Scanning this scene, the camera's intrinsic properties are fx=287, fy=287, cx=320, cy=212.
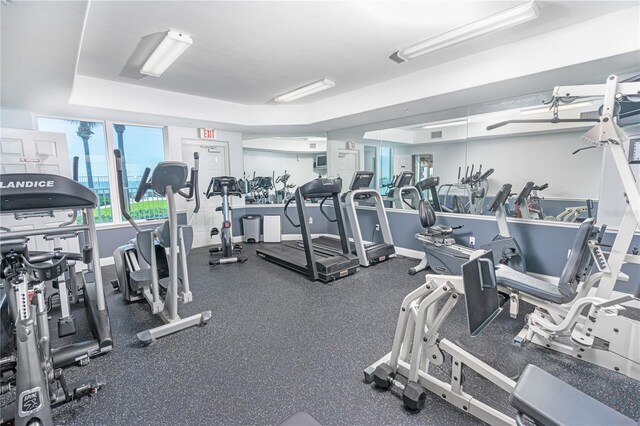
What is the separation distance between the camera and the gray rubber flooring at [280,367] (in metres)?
1.76

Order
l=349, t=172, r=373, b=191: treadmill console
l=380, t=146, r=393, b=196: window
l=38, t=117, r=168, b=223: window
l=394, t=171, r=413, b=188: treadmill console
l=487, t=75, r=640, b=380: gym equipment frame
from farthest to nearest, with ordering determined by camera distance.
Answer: l=380, t=146, r=393, b=196: window < l=394, t=171, r=413, b=188: treadmill console < l=349, t=172, r=373, b=191: treadmill console < l=38, t=117, r=168, b=223: window < l=487, t=75, r=640, b=380: gym equipment frame

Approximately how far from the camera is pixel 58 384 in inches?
74.1

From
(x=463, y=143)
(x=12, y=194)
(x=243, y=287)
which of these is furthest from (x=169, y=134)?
(x=463, y=143)

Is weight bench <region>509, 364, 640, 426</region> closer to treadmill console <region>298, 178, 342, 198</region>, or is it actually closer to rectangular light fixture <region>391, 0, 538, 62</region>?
rectangular light fixture <region>391, 0, 538, 62</region>

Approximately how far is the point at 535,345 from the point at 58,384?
357 cm

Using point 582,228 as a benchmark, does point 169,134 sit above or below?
above

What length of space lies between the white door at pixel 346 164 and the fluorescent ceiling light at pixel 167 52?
3.82 meters

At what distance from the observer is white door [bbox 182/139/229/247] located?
19.1 feet

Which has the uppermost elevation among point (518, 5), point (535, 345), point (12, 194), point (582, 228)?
point (518, 5)

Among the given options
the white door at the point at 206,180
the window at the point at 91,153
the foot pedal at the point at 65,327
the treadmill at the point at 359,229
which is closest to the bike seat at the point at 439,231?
the treadmill at the point at 359,229

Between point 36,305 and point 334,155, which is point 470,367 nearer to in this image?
point 36,305

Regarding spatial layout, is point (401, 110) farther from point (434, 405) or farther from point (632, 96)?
point (434, 405)

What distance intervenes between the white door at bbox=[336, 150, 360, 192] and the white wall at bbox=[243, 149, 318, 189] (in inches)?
108

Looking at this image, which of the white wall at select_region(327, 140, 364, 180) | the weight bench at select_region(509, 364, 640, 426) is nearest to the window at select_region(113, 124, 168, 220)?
the white wall at select_region(327, 140, 364, 180)
